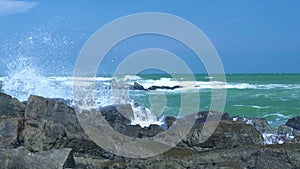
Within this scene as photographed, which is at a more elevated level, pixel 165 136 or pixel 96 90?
pixel 96 90

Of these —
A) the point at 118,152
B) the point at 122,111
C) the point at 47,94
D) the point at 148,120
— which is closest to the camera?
the point at 118,152

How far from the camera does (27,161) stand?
21.5 feet

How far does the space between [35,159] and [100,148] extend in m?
0.93

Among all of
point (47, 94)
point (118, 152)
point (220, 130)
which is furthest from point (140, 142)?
point (47, 94)

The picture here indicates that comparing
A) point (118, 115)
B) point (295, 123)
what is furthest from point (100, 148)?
point (295, 123)

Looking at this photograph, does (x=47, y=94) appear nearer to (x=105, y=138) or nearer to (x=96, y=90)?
(x=96, y=90)

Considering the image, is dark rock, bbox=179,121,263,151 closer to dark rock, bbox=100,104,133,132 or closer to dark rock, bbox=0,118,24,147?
dark rock, bbox=100,104,133,132

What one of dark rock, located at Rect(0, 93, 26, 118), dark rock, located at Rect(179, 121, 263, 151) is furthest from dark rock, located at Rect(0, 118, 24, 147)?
dark rock, located at Rect(179, 121, 263, 151)

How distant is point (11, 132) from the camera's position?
7520mm

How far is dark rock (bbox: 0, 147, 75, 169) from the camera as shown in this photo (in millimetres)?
6520

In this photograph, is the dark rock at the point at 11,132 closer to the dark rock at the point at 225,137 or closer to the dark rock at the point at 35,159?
the dark rock at the point at 35,159

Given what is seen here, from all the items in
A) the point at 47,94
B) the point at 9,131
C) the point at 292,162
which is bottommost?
the point at 292,162

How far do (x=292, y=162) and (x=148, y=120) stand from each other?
5.90m

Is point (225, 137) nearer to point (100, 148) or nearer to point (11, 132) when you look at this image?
point (100, 148)
